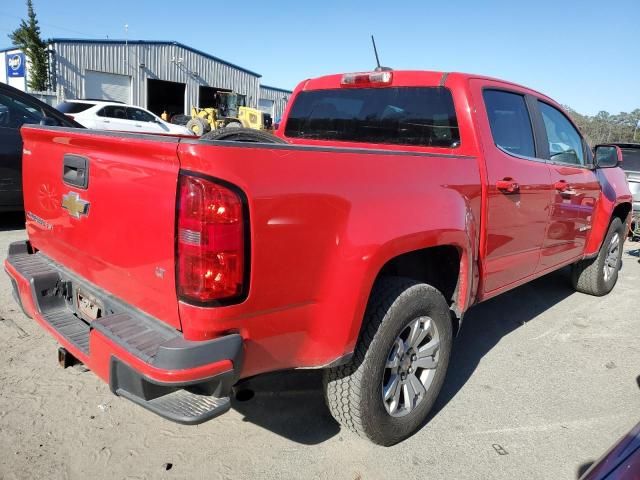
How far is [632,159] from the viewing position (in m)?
8.65

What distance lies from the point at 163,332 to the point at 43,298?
102 cm

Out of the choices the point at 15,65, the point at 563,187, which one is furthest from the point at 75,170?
the point at 15,65

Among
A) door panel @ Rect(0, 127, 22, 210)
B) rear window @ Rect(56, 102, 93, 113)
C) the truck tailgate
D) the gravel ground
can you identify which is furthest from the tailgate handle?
rear window @ Rect(56, 102, 93, 113)

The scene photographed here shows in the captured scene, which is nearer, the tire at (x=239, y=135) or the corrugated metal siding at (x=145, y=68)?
the tire at (x=239, y=135)

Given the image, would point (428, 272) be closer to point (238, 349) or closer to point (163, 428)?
point (238, 349)

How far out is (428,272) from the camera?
9.78ft

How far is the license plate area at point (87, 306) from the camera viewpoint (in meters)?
2.26

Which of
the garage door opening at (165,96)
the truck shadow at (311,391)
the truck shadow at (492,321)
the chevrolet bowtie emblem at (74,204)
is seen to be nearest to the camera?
the chevrolet bowtie emblem at (74,204)

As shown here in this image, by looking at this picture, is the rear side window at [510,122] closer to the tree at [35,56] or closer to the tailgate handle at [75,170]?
the tailgate handle at [75,170]

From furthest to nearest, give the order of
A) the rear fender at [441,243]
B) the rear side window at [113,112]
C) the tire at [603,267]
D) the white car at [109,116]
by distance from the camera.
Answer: the rear side window at [113,112] < the white car at [109,116] < the tire at [603,267] < the rear fender at [441,243]

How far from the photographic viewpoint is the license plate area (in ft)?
7.42

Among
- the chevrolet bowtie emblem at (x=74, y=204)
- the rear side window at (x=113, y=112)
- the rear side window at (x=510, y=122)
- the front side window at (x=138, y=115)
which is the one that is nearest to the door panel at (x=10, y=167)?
the chevrolet bowtie emblem at (x=74, y=204)

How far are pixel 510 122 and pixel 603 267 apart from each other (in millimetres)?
2712

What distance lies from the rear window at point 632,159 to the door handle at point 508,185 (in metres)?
6.75
